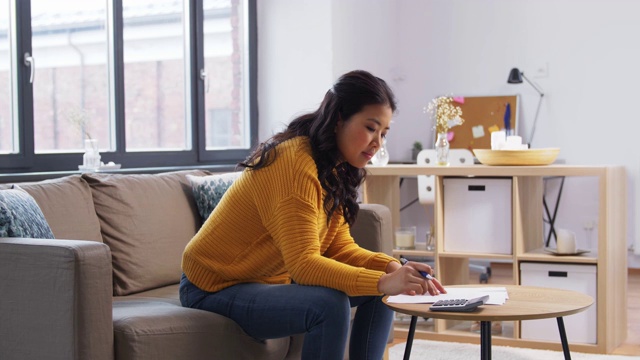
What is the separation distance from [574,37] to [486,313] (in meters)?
4.45

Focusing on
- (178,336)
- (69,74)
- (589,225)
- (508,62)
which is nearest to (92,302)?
(178,336)

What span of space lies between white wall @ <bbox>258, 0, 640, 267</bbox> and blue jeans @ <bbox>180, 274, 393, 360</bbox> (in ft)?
9.74

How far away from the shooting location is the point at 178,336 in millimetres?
2184

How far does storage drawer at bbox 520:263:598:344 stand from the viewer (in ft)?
11.8

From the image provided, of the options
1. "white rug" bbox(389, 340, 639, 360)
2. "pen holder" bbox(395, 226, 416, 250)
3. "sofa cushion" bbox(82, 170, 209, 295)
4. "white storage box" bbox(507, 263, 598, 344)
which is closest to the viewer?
"sofa cushion" bbox(82, 170, 209, 295)

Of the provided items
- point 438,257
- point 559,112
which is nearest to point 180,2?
point 438,257

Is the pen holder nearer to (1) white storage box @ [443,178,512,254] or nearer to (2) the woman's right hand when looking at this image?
(1) white storage box @ [443,178,512,254]

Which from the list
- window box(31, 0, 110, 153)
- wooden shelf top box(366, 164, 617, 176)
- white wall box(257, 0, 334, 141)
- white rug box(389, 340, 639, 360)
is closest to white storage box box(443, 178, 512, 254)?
wooden shelf top box(366, 164, 617, 176)

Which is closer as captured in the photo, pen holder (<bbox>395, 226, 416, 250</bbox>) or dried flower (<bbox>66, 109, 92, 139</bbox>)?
dried flower (<bbox>66, 109, 92, 139</bbox>)

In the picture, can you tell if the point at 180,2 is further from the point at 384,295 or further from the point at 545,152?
the point at 384,295

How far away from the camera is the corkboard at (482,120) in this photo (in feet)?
20.2

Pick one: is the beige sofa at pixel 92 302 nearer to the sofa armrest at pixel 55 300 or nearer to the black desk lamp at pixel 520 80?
the sofa armrest at pixel 55 300

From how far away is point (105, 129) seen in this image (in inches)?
169

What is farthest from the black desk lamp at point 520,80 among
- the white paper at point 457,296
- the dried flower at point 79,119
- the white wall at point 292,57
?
the white paper at point 457,296
